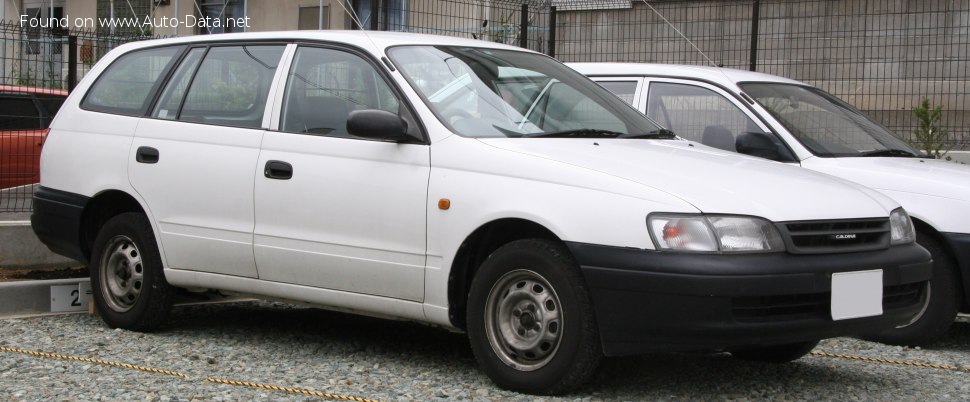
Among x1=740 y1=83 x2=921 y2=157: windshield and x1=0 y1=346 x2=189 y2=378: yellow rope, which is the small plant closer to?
x1=740 y1=83 x2=921 y2=157: windshield

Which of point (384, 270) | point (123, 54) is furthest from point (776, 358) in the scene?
point (123, 54)

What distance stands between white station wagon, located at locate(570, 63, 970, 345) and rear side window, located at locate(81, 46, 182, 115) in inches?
112

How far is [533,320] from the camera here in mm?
5105

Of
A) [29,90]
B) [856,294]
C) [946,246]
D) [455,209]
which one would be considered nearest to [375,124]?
[455,209]

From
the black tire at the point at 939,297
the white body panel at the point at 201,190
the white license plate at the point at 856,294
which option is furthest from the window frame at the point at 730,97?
the white body panel at the point at 201,190

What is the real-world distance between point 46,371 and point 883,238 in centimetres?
375

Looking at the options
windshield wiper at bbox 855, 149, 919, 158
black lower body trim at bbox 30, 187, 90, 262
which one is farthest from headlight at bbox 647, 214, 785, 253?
black lower body trim at bbox 30, 187, 90, 262

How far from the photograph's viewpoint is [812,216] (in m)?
4.87

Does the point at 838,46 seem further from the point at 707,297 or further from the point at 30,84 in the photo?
the point at 707,297

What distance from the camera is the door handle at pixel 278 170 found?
5961 mm

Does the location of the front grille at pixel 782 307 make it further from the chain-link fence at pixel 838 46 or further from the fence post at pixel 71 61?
the chain-link fence at pixel 838 46

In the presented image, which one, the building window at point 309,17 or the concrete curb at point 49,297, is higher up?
the building window at point 309,17

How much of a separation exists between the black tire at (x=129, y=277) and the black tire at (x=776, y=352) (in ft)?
9.98

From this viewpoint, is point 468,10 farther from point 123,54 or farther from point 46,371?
point 46,371
